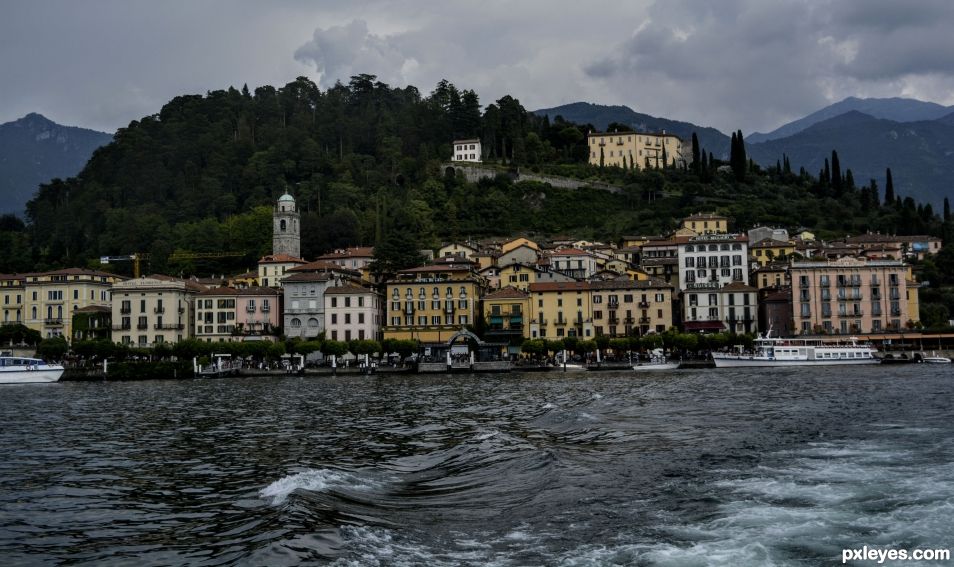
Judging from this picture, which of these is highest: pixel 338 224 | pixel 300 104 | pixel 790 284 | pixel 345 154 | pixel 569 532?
pixel 300 104

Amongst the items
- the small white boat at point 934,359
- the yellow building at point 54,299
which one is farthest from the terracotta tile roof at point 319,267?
the small white boat at point 934,359

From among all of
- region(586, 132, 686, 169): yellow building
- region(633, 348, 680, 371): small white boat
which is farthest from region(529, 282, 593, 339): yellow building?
region(586, 132, 686, 169): yellow building

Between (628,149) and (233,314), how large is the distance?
275 feet

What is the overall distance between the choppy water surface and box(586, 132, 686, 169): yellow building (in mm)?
115226

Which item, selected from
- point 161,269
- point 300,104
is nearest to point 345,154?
point 300,104

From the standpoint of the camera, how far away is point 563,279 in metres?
101

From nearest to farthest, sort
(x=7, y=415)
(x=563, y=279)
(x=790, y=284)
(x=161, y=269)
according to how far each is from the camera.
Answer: (x=7, y=415) < (x=790, y=284) < (x=563, y=279) < (x=161, y=269)

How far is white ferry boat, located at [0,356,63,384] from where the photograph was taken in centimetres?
8150

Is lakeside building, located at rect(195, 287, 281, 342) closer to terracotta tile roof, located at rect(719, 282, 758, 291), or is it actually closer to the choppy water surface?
terracotta tile roof, located at rect(719, 282, 758, 291)

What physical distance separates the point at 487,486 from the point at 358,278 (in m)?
86.1

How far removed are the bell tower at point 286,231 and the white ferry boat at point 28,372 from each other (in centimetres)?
4298

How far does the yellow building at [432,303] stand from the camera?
95562mm

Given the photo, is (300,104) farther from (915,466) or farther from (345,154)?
(915,466)

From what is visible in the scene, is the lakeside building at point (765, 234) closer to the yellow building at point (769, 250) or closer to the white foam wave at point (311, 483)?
the yellow building at point (769, 250)
